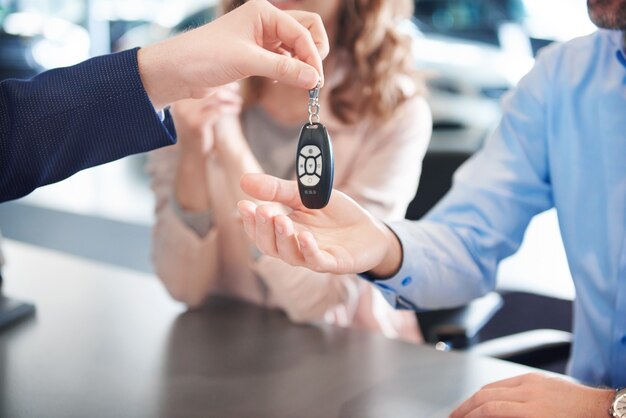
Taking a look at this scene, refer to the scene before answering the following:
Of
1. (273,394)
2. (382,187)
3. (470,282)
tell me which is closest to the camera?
(273,394)

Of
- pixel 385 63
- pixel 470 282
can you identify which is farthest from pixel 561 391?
pixel 385 63

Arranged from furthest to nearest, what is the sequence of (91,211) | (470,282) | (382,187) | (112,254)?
(91,211), (112,254), (382,187), (470,282)

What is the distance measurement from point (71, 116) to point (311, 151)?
1.04ft

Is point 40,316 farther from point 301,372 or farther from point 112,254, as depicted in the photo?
point 112,254

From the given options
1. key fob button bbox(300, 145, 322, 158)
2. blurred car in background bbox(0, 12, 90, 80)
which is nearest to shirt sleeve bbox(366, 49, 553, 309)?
key fob button bbox(300, 145, 322, 158)

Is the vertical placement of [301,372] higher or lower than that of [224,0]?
lower

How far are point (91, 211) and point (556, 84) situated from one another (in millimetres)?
3837

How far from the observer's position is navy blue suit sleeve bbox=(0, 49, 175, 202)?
92cm

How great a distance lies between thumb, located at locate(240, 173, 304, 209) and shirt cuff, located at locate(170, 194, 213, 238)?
0.59 metres

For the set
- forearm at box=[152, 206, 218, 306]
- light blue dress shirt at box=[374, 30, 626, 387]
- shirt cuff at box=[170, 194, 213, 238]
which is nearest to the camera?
light blue dress shirt at box=[374, 30, 626, 387]

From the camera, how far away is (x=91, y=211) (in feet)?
15.3

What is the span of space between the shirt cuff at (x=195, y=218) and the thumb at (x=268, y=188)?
0.59 meters

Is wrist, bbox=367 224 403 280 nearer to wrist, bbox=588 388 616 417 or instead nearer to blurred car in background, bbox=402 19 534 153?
wrist, bbox=588 388 616 417

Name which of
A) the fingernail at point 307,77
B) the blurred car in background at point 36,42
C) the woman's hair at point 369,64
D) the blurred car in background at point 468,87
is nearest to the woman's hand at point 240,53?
the fingernail at point 307,77
